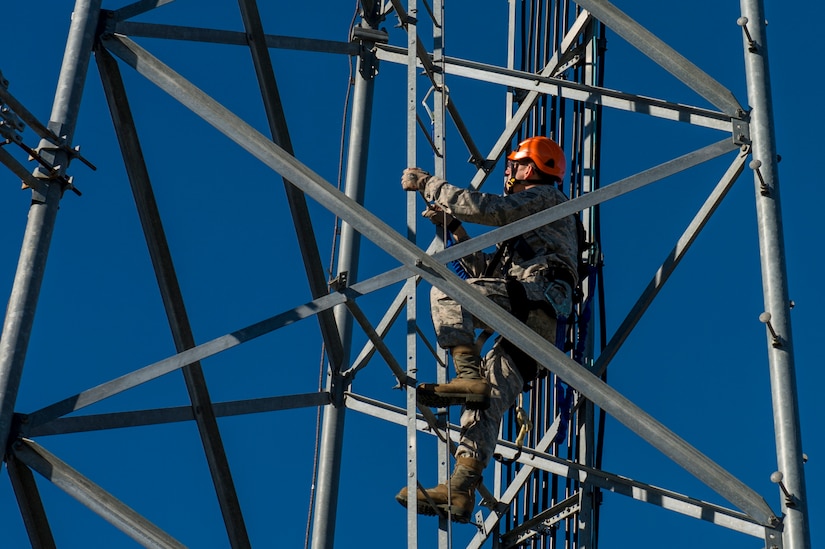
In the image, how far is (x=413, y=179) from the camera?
12453 mm

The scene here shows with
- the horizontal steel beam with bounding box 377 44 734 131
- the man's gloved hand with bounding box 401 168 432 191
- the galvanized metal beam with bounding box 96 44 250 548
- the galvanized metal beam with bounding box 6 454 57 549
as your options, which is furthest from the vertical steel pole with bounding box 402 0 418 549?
the galvanized metal beam with bounding box 6 454 57 549

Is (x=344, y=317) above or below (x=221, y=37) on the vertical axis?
below

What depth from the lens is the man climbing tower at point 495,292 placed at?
11.8 metres

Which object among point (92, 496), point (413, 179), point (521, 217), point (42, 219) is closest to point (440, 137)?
point (413, 179)

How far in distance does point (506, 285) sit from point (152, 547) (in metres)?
3.55

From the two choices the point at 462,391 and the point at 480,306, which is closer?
the point at 480,306

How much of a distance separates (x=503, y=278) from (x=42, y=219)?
12.0 feet

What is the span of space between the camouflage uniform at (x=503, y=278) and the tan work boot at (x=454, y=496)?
0.55ft

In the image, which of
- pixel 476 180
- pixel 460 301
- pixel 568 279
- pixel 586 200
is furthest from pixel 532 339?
pixel 476 180

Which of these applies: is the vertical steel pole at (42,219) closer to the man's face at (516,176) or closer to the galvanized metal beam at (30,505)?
the galvanized metal beam at (30,505)

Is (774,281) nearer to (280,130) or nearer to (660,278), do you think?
(660,278)

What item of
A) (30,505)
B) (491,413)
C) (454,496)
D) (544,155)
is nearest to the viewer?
(30,505)

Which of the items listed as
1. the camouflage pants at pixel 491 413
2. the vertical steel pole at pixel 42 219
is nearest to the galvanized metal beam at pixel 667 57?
the camouflage pants at pixel 491 413

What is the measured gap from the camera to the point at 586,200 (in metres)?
11.7
